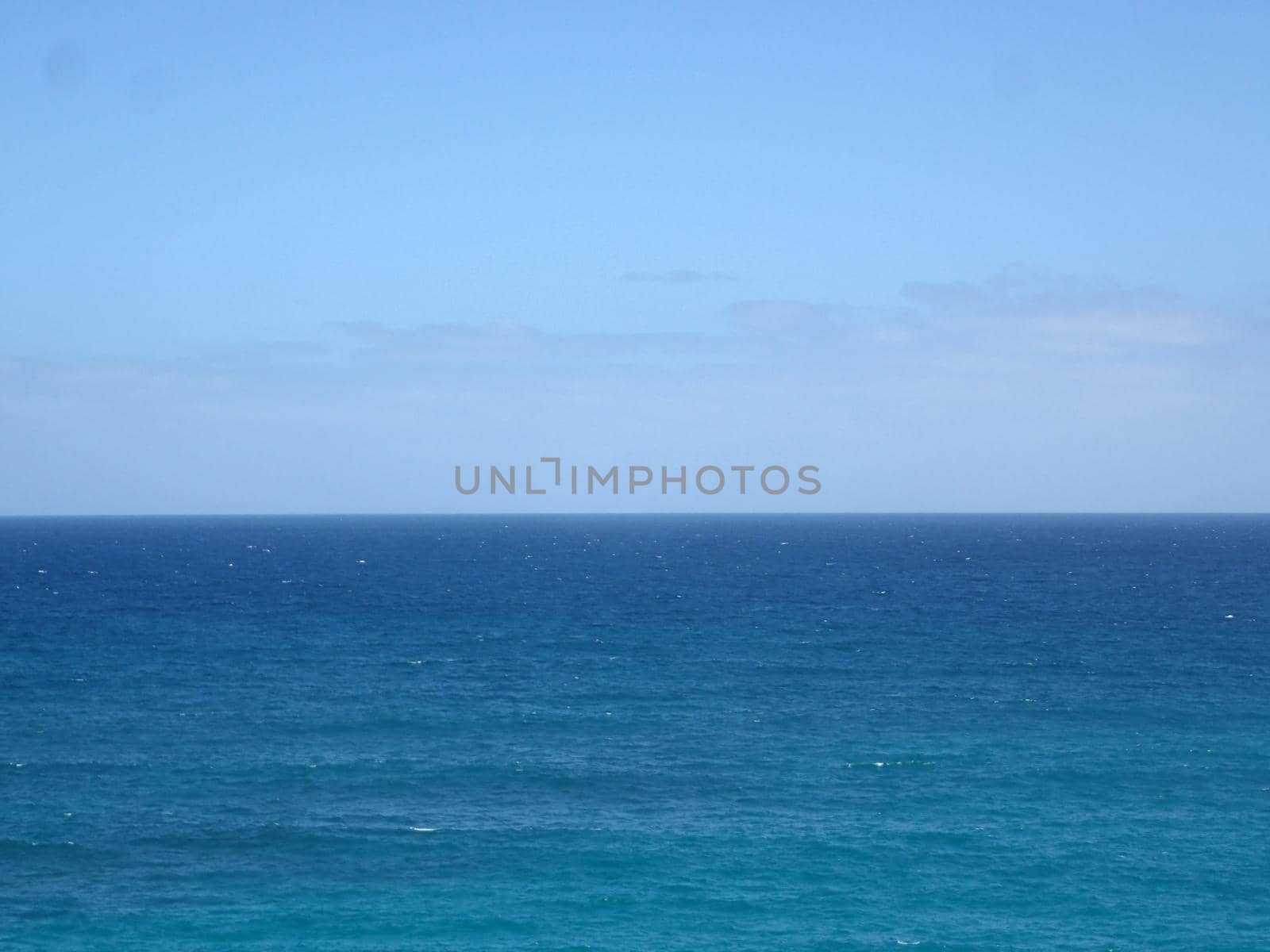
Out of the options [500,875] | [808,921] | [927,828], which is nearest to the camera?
[808,921]

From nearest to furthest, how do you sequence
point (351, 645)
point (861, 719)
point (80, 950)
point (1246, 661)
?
point (80, 950), point (861, 719), point (1246, 661), point (351, 645)

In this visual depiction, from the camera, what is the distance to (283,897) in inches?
1326

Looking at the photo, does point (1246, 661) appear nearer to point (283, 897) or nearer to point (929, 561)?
point (283, 897)

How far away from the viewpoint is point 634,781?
4547cm

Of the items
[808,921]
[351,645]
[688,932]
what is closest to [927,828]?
[808,921]

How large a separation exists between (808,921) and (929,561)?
137 meters

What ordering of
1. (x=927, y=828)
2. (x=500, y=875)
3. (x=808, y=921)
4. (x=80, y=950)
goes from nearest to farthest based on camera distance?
1. (x=80, y=950)
2. (x=808, y=921)
3. (x=500, y=875)
4. (x=927, y=828)

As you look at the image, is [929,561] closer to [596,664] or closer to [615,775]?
[596,664]

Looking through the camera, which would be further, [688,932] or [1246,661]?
[1246,661]

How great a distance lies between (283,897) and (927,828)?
21.3 meters

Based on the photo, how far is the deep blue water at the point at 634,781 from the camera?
32438 mm

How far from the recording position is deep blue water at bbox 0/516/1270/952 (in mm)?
32438

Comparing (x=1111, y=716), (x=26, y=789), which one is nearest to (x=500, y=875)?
(x=26, y=789)

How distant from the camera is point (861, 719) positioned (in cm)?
5588
